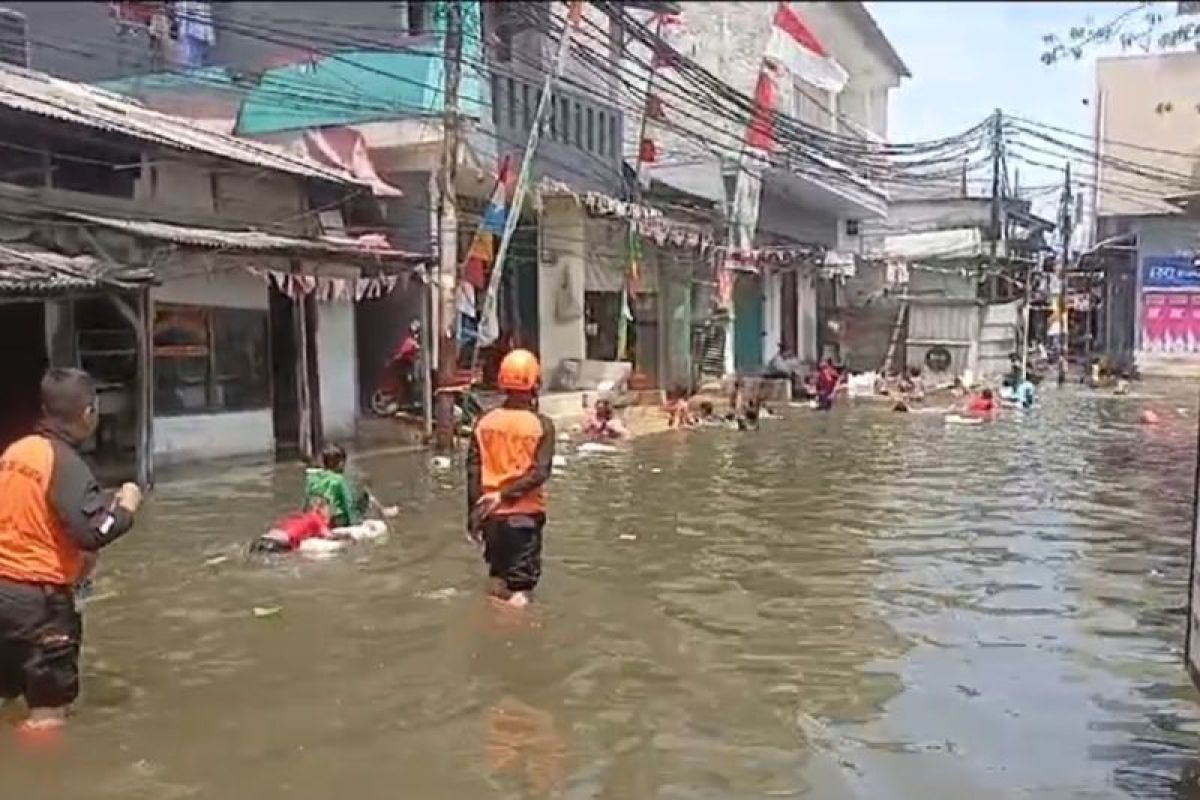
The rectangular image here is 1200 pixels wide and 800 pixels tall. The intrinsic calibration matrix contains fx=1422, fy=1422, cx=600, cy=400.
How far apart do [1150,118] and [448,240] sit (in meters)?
9.28

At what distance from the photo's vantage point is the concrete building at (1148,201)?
306 inches

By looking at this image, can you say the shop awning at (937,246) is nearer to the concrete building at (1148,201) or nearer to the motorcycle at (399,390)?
the concrete building at (1148,201)

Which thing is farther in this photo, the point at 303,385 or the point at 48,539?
the point at 303,385

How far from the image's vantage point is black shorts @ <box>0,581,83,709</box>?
19.6 ft

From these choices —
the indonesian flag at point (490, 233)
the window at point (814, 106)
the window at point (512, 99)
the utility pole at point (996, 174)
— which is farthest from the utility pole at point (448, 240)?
the window at point (814, 106)

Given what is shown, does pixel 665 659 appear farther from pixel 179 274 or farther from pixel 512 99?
pixel 512 99

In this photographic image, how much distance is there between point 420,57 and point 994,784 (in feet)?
59.1

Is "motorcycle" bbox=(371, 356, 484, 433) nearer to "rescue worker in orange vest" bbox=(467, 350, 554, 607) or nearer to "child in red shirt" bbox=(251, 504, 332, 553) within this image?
"child in red shirt" bbox=(251, 504, 332, 553)

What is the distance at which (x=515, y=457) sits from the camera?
334 inches

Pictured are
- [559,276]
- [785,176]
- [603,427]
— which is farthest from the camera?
[785,176]

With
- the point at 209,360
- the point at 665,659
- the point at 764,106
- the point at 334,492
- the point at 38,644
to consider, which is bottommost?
the point at 665,659

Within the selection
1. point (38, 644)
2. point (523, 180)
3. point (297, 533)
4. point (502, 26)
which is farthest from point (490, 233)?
point (38, 644)

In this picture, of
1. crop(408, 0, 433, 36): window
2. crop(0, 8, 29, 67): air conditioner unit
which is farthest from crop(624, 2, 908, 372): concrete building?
crop(0, 8, 29, 67): air conditioner unit

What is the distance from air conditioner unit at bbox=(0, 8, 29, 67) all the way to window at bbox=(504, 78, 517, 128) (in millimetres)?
7825
